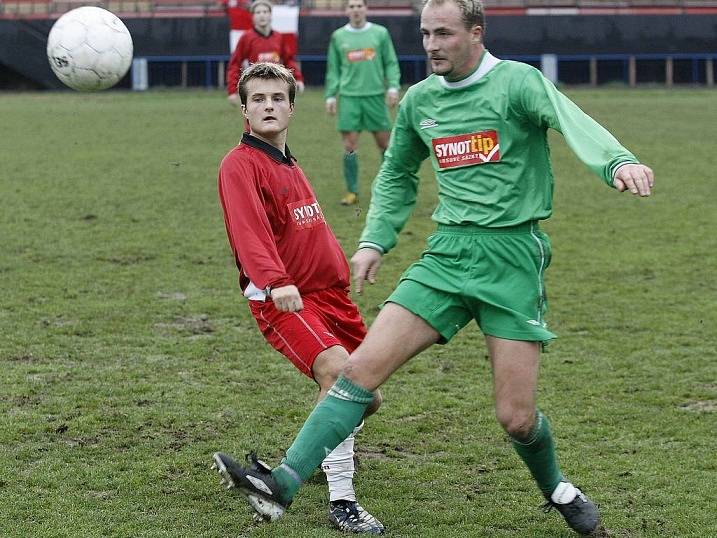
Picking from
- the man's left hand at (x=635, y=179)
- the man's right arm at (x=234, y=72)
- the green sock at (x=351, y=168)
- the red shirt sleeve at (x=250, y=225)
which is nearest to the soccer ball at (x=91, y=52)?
the red shirt sleeve at (x=250, y=225)

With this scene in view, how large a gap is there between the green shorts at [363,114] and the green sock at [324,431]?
9091mm

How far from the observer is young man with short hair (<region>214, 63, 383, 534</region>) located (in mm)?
4410

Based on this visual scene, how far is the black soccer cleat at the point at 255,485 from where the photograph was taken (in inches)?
151

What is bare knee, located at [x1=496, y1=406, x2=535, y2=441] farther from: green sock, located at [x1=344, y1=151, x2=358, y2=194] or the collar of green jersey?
green sock, located at [x1=344, y1=151, x2=358, y2=194]

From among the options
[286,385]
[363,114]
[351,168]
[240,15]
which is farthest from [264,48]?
[240,15]

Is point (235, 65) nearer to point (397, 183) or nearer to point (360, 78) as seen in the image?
point (360, 78)

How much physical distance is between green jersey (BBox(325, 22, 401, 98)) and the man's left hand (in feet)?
31.0

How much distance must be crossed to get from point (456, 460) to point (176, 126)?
1695cm

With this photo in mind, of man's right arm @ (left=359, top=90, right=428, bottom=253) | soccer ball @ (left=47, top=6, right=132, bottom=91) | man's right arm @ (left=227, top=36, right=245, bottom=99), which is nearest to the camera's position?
man's right arm @ (left=359, top=90, right=428, bottom=253)

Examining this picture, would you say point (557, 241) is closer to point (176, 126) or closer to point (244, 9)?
point (176, 126)

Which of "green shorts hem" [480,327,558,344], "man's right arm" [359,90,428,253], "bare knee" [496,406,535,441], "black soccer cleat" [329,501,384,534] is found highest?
"man's right arm" [359,90,428,253]

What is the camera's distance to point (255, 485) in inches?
151

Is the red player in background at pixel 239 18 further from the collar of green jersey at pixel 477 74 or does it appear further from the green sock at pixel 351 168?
the collar of green jersey at pixel 477 74

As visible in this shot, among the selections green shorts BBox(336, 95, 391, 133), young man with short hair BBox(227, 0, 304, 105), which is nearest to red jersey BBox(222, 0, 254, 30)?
young man with short hair BBox(227, 0, 304, 105)
